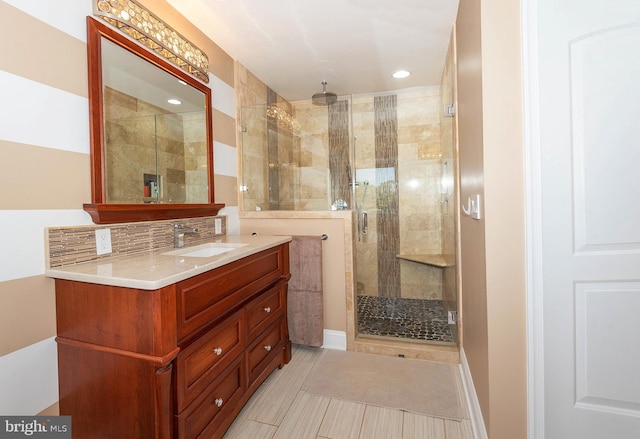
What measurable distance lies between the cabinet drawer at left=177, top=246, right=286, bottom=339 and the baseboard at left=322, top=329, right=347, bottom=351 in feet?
2.70

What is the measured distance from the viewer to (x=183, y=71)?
1.90 m

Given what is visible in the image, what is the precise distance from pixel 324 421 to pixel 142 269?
1.25 metres

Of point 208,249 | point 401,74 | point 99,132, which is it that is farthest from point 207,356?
point 401,74

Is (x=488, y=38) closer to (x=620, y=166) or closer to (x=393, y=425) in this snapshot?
(x=620, y=166)

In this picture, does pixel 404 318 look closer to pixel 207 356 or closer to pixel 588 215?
pixel 588 215

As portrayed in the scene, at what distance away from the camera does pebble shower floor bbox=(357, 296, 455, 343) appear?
8.16 feet

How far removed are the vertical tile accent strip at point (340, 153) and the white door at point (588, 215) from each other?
153 cm

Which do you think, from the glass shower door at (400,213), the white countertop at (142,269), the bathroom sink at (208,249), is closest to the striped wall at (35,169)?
the white countertop at (142,269)

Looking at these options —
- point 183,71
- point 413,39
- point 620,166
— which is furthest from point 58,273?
point 413,39

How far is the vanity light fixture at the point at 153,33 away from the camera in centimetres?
143

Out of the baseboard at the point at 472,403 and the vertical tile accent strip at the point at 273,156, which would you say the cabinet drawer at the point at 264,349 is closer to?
the baseboard at the point at 472,403

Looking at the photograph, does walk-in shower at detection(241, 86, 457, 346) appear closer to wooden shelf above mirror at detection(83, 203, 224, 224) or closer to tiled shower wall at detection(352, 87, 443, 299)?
tiled shower wall at detection(352, 87, 443, 299)

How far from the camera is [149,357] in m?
1.05

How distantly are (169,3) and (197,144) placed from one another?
0.84 meters
